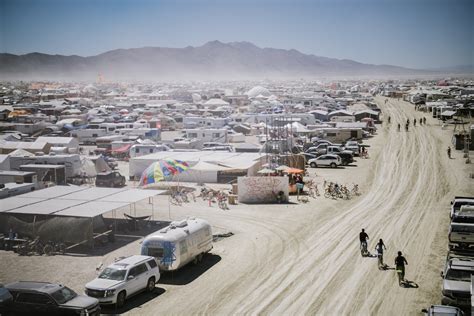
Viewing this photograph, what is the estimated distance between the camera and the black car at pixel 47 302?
35.0ft

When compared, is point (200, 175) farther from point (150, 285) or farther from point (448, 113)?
point (448, 113)

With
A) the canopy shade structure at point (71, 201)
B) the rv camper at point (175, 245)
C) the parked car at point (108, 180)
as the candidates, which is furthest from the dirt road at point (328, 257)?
the parked car at point (108, 180)

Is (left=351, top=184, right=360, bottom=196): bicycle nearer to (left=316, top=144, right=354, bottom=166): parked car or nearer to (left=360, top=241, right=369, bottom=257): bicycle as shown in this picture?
(left=316, top=144, right=354, bottom=166): parked car

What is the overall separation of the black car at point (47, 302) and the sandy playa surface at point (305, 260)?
48.5 inches

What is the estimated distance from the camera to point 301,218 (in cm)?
2012

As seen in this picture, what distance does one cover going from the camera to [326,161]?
32.8 meters

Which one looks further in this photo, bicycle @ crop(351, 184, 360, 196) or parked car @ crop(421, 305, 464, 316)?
bicycle @ crop(351, 184, 360, 196)

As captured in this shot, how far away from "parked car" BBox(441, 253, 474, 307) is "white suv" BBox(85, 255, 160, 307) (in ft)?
21.6

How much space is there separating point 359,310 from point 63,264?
818 centimetres

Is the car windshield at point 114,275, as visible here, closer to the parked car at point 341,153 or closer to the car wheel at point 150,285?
the car wheel at point 150,285

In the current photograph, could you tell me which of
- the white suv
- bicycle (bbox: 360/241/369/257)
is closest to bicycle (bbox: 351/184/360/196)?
bicycle (bbox: 360/241/369/257)

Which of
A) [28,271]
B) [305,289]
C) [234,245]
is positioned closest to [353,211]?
Answer: [234,245]

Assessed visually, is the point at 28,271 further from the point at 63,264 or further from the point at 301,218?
the point at 301,218

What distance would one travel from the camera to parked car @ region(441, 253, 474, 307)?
1131cm
